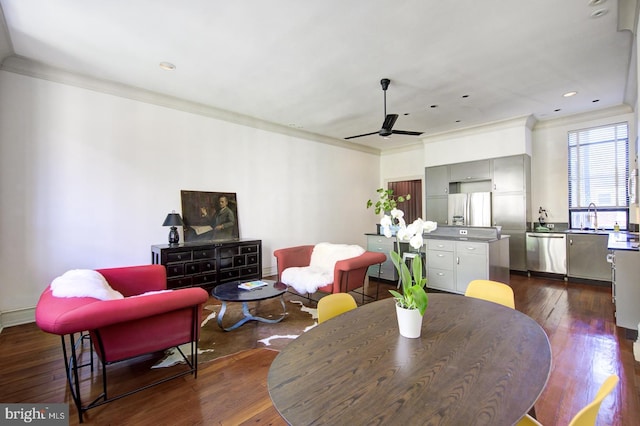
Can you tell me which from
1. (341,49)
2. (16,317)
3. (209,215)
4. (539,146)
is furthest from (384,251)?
(16,317)

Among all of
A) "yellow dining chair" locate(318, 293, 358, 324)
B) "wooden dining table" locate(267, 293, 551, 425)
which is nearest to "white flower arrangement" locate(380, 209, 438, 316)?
"wooden dining table" locate(267, 293, 551, 425)

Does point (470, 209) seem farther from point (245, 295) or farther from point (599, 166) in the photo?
point (245, 295)

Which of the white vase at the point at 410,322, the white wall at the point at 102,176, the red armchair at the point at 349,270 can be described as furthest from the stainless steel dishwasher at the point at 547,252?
the white vase at the point at 410,322

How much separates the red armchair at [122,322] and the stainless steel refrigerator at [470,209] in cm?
586

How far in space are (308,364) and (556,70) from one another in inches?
188

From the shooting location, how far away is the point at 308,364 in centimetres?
114

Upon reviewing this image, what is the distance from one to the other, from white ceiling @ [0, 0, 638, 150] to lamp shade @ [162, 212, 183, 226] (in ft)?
6.08

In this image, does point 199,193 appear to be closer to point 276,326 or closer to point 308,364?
point 276,326

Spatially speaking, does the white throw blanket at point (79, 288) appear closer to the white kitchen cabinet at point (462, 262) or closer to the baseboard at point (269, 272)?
the baseboard at point (269, 272)

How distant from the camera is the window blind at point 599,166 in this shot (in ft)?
17.1

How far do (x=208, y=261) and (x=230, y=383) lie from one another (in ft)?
8.31

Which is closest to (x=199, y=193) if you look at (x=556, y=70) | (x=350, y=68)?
(x=350, y=68)

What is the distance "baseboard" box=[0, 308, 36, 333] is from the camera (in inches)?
130

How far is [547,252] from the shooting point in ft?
18.0
